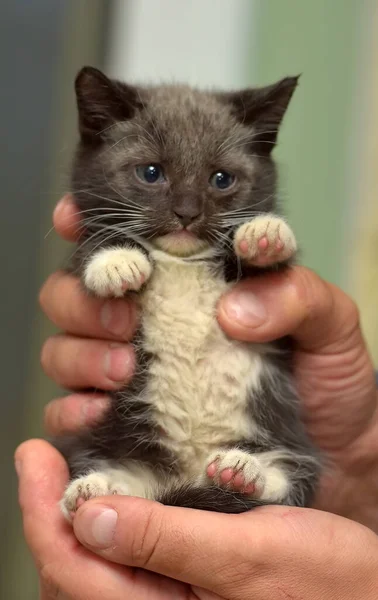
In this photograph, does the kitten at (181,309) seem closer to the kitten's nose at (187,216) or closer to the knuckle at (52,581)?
the kitten's nose at (187,216)

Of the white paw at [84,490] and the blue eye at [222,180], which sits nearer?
the white paw at [84,490]

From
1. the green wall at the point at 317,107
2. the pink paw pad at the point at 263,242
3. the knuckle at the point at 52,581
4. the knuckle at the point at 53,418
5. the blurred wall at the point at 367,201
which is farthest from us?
the green wall at the point at 317,107

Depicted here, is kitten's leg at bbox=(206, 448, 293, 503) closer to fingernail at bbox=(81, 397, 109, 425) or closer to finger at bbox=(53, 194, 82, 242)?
fingernail at bbox=(81, 397, 109, 425)

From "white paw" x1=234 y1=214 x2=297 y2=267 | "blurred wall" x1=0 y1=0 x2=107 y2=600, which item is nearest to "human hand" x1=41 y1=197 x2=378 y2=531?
"white paw" x1=234 y1=214 x2=297 y2=267

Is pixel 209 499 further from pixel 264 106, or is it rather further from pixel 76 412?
pixel 264 106

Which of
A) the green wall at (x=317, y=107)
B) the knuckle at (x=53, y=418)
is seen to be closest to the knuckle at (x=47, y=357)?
the knuckle at (x=53, y=418)

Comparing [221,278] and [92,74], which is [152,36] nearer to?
[92,74]

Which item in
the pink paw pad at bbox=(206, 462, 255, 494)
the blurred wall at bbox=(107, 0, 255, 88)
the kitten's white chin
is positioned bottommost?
the pink paw pad at bbox=(206, 462, 255, 494)
